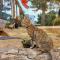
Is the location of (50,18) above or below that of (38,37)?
above

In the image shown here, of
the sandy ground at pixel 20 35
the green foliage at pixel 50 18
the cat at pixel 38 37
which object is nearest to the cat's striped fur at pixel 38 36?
the cat at pixel 38 37

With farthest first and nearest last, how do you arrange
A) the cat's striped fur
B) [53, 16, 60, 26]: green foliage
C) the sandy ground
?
1. [53, 16, 60, 26]: green foliage
2. the sandy ground
3. the cat's striped fur

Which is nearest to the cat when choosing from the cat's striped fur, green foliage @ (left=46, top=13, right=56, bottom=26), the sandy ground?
the cat's striped fur

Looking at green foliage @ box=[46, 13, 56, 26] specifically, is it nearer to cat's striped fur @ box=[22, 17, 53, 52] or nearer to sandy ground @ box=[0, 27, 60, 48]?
sandy ground @ box=[0, 27, 60, 48]

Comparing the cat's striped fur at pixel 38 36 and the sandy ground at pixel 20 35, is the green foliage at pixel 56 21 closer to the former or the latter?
the sandy ground at pixel 20 35

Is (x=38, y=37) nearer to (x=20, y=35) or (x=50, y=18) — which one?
(x=20, y=35)

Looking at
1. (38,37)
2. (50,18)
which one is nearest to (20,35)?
(38,37)

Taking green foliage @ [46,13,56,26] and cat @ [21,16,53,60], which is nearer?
cat @ [21,16,53,60]

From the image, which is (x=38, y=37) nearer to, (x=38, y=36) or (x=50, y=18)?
(x=38, y=36)

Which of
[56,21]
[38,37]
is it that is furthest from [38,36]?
[56,21]

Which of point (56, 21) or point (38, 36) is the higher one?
point (56, 21)

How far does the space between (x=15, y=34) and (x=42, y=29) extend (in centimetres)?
43

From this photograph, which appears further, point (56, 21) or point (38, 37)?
point (56, 21)

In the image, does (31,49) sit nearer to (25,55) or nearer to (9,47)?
(25,55)
